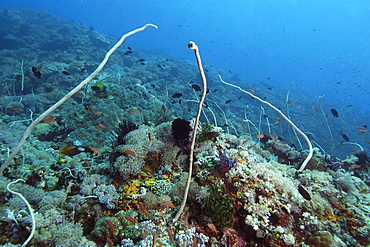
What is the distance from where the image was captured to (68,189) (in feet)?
10.9

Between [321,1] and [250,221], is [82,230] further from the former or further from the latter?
[321,1]

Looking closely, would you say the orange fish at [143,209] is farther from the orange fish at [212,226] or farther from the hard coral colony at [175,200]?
the orange fish at [212,226]

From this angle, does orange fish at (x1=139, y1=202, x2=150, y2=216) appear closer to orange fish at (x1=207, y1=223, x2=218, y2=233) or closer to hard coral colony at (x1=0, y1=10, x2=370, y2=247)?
hard coral colony at (x1=0, y1=10, x2=370, y2=247)

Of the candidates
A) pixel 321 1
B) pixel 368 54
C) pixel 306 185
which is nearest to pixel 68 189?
pixel 306 185

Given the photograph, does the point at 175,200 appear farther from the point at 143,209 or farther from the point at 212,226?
the point at 212,226

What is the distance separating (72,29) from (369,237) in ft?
116

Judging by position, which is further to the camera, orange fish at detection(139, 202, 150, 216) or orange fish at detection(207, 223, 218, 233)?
orange fish at detection(139, 202, 150, 216)

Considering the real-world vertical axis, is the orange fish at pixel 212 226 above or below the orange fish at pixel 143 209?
above

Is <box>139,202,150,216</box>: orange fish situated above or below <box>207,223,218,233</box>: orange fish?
below

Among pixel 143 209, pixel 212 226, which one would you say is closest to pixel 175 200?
pixel 143 209

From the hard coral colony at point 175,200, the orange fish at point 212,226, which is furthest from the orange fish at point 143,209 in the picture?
the orange fish at point 212,226

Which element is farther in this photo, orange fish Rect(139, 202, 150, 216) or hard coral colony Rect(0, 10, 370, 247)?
orange fish Rect(139, 202, 150, 216)

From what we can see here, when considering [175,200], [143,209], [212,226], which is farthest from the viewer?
[175,200]

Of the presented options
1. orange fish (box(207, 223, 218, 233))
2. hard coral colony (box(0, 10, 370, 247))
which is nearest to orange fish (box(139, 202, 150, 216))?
hard coral colony (box(0, 10, 370, 247))
